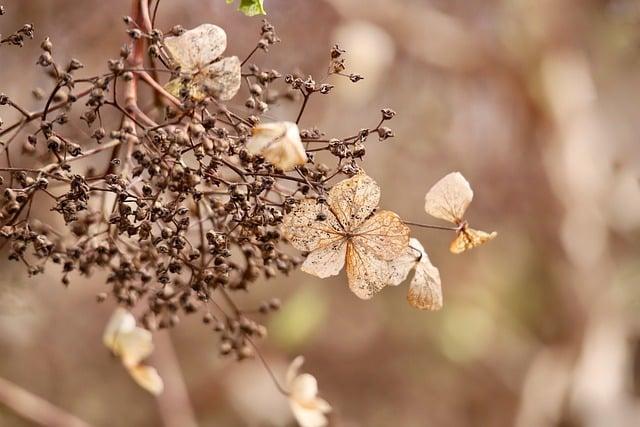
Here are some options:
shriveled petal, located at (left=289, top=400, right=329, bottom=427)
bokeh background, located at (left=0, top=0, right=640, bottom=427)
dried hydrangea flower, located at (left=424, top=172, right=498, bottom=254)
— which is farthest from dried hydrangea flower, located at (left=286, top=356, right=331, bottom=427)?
bokeh background, located at (left=0, top=0, right=640, bottom=427)

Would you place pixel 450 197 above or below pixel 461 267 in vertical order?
below

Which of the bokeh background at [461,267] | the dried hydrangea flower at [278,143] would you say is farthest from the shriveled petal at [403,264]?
the bokeh background at [461,267]

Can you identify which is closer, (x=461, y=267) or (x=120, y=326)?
(x=120, y=326)

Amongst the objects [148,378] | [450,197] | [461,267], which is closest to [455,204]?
[450,197]

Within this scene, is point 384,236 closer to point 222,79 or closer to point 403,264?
point 403,264

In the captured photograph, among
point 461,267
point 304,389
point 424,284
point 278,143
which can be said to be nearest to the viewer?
point 278,143

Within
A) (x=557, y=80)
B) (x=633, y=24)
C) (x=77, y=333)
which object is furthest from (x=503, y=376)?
(x=77, y=333)

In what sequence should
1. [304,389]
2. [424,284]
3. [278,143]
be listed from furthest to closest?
[304,389]
[424,284]
[278,143]

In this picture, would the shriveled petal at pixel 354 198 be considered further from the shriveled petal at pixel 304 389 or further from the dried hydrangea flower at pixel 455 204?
the shriveled petal at pixel 304 389
